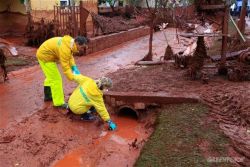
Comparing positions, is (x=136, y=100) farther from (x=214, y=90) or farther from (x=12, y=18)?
(x=12, y=18)

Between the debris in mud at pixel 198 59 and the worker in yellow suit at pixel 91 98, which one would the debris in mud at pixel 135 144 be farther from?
the debris in mud at pixel 198 59

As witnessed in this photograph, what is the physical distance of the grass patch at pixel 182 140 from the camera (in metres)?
4.35

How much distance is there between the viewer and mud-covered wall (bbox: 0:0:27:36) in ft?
48.7

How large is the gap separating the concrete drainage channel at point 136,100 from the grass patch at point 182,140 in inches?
11.2

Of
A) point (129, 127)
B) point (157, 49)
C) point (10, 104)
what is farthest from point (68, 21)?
point (129, 127)

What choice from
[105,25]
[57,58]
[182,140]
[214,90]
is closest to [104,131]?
[182,140]

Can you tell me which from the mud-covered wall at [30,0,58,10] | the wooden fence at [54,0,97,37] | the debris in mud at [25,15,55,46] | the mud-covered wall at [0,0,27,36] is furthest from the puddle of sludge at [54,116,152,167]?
the mud-covered wall at [0,0,27,36]

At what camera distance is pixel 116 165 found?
4.77m

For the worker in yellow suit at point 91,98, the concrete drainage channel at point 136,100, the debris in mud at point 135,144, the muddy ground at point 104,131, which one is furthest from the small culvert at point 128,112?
the debris in mud at point 135,144

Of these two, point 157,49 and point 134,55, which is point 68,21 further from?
point 157,49

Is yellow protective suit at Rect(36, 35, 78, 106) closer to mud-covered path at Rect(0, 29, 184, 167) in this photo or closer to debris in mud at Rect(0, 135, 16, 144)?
mud-covered path at Rect(0, 29, 184, 167)

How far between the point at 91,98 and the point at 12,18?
428 inches

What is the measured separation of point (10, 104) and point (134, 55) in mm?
6629

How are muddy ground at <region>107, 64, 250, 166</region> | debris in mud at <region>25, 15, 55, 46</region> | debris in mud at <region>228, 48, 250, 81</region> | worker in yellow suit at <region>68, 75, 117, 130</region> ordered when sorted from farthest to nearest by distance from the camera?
1. debris in mud at <region>25, 15, 55, 46</region>
2. debris in mud at <region>228, 48, 250, 81</region>
3. worker in yellow suit at <region>68, 75, 117, 130</region>
4. muddy ground at <region>107, 64, 250, 166</region>
